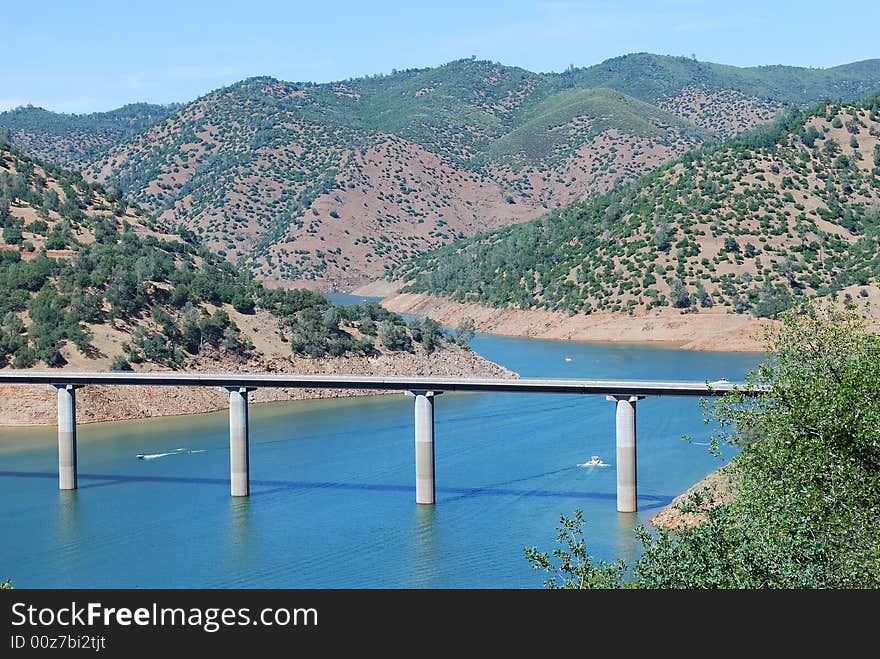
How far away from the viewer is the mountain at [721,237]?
12219 centimetres

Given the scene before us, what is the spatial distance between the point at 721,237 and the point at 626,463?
8529cm

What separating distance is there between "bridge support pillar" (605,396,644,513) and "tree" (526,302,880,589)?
68.0 feet

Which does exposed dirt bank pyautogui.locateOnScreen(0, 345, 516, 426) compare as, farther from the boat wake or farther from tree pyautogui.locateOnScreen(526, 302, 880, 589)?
tree pyautogui.locateOnScreen(526, 302, 880, 589)

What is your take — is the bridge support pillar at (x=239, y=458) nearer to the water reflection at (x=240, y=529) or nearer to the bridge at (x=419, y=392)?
the bridge at (x=419, y=392)

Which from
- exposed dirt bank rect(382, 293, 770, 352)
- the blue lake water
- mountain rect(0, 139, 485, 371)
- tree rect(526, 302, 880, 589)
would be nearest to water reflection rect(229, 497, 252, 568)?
the blue lake water

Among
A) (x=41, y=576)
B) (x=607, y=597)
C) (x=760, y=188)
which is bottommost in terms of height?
(x=41, y=576)

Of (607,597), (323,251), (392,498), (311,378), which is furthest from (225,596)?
(323,251)

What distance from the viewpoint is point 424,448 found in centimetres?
5000

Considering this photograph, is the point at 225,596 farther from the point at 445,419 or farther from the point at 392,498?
the point at 445,419

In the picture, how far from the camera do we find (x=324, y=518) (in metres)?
46.8

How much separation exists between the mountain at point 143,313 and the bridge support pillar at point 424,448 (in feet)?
101

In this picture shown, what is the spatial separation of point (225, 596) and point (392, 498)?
3127cm

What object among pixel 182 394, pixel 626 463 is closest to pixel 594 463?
pixel 626 463

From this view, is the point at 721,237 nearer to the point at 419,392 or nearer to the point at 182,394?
the point at 182,394
